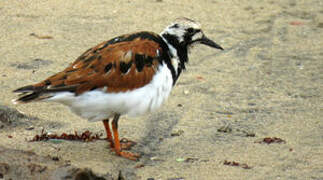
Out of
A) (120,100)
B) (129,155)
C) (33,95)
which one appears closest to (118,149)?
(129,155)

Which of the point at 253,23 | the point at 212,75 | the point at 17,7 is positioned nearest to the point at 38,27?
the point at 17,7

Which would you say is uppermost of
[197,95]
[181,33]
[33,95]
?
[181,33]

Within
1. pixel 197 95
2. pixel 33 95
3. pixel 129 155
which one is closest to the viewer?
pixel 33 95

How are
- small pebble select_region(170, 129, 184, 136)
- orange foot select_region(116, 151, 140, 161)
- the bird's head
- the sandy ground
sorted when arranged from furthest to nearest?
small pebble select_region(170, 129, 184, 136) < the bird's head < orange foot select_region(116, 151, 140, 161) < the sandy ground

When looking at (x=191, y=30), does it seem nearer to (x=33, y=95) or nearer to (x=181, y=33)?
(x=181, y=33)

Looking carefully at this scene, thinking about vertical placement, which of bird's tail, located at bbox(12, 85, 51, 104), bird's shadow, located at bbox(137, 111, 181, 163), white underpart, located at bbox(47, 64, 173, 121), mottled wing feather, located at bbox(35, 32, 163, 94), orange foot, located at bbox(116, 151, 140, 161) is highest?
mottled wing feather, located at bbox(35, 32, 163, 94)

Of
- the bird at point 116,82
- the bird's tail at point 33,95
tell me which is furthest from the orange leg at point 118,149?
the bird's tail at point 33,95

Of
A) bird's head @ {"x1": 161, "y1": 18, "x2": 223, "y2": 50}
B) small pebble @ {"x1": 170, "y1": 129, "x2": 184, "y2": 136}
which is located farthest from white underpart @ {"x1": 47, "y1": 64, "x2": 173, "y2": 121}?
small pebble @ {"x1": 170, "y1": 129, "x2": 184, "y2": 136}

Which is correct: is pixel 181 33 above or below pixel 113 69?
above

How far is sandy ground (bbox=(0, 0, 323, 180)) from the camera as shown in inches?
201

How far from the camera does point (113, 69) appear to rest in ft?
16.4

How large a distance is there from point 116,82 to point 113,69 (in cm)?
11

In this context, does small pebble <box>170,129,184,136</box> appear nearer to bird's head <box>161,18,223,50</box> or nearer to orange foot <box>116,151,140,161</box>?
orange foot <box>116,151,140,161</box>

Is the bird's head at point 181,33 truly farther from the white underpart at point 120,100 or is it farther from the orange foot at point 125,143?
the orange foot at point 125,143
